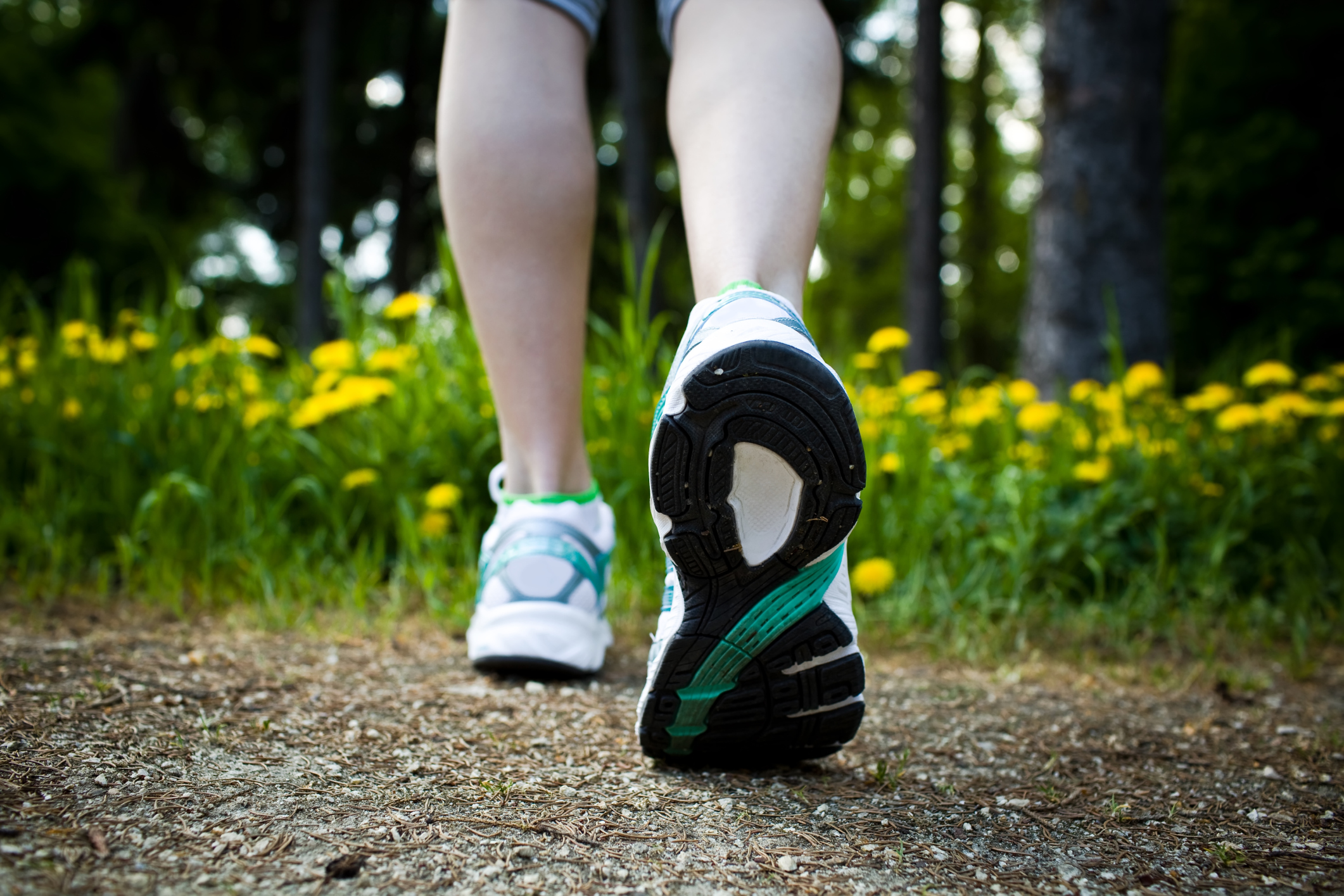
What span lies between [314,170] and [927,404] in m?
5.70

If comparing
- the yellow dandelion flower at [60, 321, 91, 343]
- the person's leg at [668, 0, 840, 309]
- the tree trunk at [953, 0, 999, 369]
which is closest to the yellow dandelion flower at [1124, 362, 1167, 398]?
the person's leg at [668, 0, 840, 309]

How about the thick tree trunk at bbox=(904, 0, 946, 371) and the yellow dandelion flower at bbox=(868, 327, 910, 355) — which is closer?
the yellow dandelion flower at bbox=(868, 327, 910, 355)

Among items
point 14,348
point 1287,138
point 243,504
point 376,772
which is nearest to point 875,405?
point 243,504

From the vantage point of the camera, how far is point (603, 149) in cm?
940

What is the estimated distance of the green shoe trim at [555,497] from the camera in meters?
1.27

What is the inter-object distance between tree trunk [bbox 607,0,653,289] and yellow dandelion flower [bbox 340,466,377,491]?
165 inches

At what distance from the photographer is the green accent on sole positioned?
2.84 ft

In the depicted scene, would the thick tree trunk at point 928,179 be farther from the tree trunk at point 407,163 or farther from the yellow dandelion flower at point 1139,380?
the tree trunk at point 407,163

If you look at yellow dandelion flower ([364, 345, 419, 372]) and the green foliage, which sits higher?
the green foliage

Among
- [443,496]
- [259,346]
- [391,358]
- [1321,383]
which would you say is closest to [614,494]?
[443,496]

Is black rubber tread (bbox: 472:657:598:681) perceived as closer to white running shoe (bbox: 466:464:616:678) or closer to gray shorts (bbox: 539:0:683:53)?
white running shoe (bbox: 466:464:616:678)

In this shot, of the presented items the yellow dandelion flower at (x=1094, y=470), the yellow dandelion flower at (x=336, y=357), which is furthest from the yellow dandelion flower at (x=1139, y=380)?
the yellow dandelion flower at (x=336, y=357)

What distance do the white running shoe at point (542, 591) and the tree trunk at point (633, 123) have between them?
485 centimetres

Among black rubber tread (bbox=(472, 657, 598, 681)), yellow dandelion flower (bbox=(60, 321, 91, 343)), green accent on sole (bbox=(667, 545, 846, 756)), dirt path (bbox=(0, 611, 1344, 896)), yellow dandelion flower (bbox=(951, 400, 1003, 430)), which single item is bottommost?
dirt path (bbox=(0, 611, 1344, 896))
